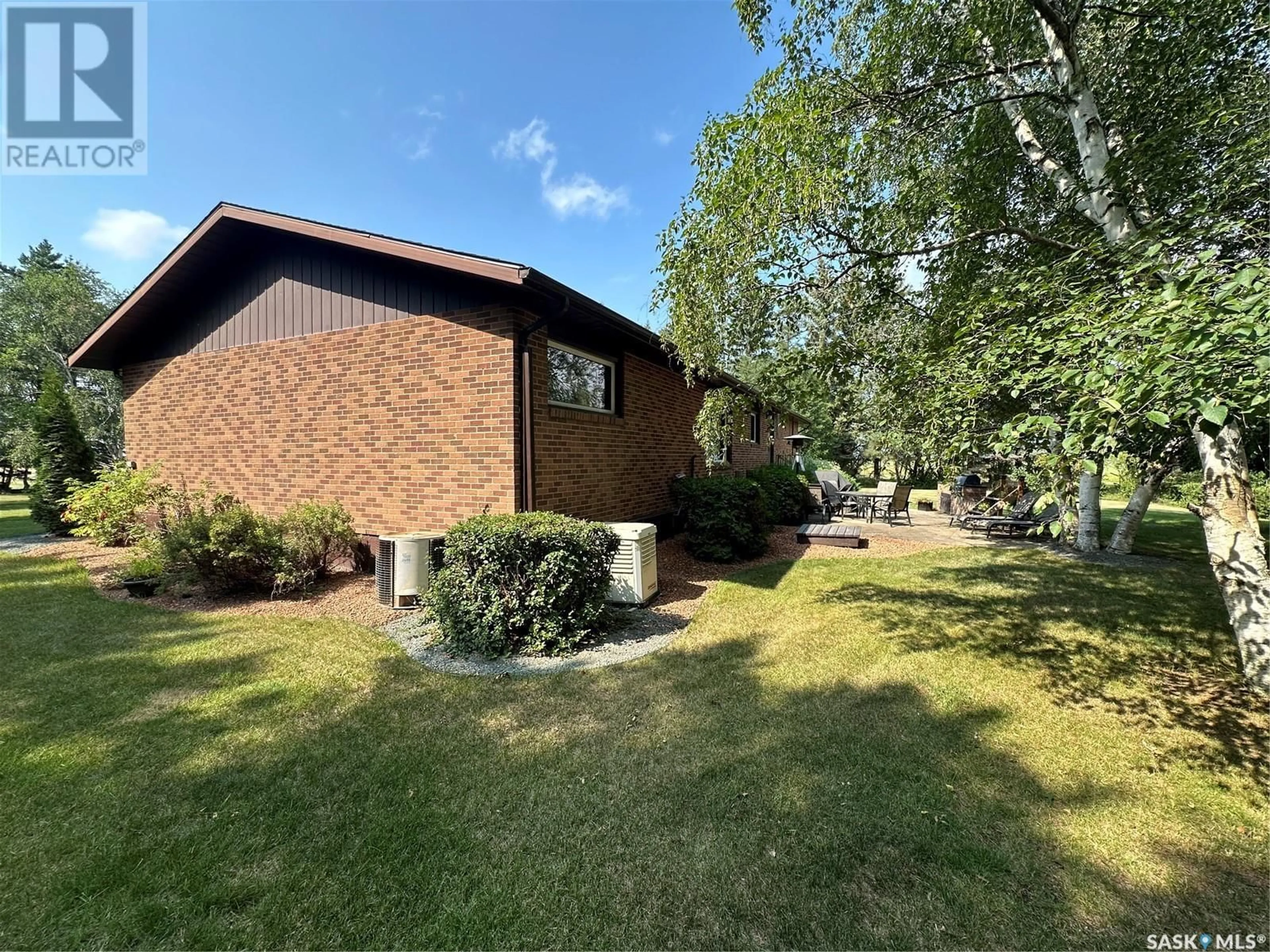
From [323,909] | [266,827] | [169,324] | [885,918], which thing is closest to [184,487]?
[169,324]

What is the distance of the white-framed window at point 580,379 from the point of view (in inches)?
257

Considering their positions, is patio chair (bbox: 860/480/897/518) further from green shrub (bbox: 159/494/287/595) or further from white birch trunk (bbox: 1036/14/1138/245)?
green shrub (bbox: 159/494/287/595)

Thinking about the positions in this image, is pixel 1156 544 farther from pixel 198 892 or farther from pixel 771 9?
pixel 198 892

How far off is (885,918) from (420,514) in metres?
6.16

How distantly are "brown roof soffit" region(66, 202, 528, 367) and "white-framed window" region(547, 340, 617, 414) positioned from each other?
1.31 metres

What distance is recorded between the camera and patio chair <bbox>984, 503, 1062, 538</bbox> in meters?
10.1

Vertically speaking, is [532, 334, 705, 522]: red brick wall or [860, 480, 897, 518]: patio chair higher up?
[532, 334, 705, 522]: red brick wall

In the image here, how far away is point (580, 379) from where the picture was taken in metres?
7.12

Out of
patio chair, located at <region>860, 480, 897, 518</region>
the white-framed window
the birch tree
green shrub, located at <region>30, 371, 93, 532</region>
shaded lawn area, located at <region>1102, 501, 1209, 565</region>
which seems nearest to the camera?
the birch tree

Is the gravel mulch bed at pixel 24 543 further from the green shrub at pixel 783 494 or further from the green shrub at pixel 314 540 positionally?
the green shrub at pixel 783 494

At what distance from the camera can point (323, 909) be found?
184cm

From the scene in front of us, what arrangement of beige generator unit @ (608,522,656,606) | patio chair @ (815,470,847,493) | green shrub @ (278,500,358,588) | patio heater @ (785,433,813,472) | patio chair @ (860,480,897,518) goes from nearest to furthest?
beige generator unit @ (608,522,656,606), green shrub @ (278,500,358,588), patio chair @ (860,480,897,518), patio chair @ (815,470,847,493), patio heater @ (785,433,813,472)

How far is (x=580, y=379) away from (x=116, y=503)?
7328mm

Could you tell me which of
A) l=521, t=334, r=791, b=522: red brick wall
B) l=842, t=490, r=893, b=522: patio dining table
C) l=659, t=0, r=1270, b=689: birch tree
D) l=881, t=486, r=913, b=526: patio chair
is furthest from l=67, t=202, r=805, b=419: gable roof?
l=842, t=490, r=893, b=522: patio dining table
